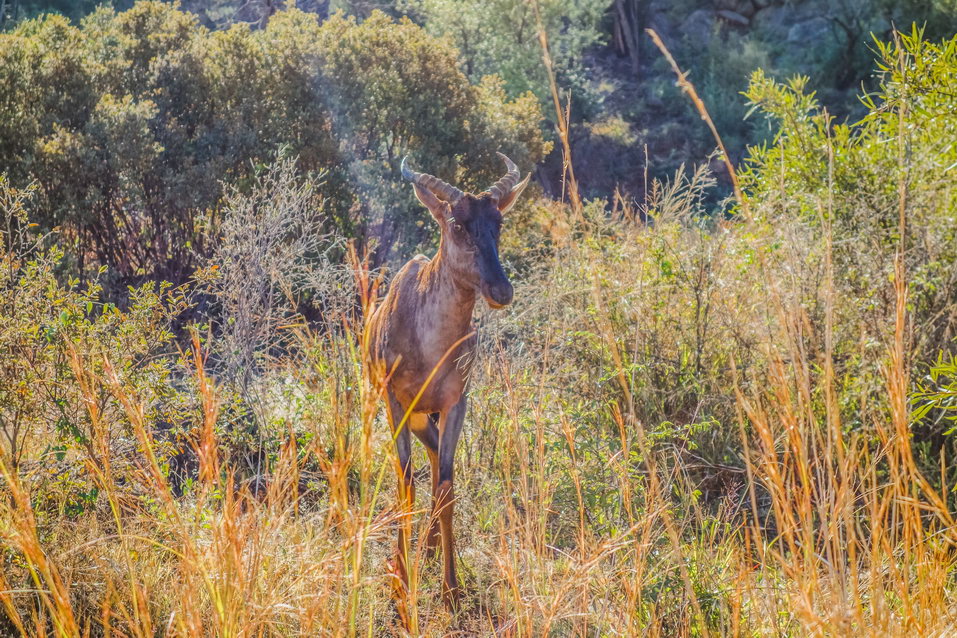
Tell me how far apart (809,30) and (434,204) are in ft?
95.9

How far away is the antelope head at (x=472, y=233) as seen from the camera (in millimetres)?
4391

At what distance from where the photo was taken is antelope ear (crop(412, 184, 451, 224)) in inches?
194

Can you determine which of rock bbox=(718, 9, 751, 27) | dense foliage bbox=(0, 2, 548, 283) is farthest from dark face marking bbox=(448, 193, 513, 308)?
rock bbox=(718, 9, 751, 27)

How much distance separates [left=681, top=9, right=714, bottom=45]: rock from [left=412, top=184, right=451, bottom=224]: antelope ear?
29.8 metres

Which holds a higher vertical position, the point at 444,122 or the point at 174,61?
the point at 174,61

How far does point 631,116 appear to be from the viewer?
29672 millimetres

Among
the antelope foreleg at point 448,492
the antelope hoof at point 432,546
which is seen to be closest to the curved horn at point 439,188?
the antelope foreleg at point 448,492

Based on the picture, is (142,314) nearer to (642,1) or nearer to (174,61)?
(174,61)

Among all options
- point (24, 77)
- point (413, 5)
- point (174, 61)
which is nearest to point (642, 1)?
point (413, 5)

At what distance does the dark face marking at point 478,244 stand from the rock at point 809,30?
27.7 metres

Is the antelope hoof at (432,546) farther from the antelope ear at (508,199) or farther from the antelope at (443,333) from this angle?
the antelope ear at (508,199)

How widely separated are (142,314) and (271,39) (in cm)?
1097

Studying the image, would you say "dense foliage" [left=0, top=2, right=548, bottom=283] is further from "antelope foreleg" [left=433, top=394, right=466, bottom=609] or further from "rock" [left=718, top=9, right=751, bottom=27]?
"rock" [left=718, top=9, right=751, bottom=27]

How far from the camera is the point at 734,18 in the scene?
32.7 metres
